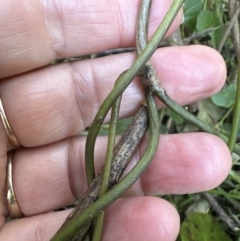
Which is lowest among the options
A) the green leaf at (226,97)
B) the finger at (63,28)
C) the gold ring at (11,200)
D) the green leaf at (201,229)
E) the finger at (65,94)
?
the green leaf at (201,229)

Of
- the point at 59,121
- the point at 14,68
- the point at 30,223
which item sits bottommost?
the point at 30,223

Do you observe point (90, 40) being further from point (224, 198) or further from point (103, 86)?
point (224, 198)

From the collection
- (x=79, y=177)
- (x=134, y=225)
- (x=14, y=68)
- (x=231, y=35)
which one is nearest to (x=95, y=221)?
(x=134, y=225)

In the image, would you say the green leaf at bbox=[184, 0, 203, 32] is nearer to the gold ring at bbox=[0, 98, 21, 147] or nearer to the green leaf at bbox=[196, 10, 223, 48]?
the green leaf at bbox=[196, 10, 223, 48]

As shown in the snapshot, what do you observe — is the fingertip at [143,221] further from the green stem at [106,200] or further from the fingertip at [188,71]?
the fingertip at [188,71]

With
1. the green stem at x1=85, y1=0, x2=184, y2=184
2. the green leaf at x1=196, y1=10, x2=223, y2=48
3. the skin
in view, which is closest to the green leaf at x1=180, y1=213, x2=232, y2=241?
the skin

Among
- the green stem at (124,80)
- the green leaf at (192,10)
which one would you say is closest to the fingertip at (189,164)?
the green stem at (124,80)

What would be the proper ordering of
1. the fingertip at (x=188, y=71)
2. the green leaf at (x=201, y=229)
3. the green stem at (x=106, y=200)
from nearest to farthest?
the green stem at (x=106, y=200) → the fingertip at (x=188, y=71) → the green leaf at (x=201, y=229)
